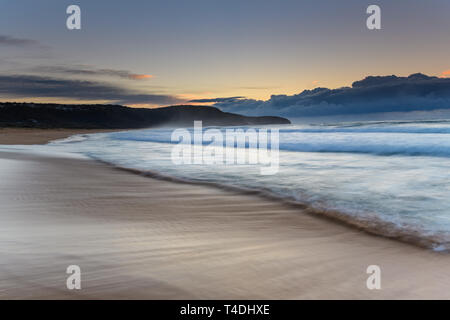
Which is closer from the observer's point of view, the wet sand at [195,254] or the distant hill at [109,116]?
the wet sand at [195,254]

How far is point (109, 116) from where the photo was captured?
122 metres

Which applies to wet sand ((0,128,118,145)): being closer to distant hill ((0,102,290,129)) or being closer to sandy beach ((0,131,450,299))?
sandy beach ((0,131,450,299))

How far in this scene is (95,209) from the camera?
3.96 metres

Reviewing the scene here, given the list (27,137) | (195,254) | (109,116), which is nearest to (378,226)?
(195,254)

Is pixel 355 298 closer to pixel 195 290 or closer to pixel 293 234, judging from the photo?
pixel 195 290

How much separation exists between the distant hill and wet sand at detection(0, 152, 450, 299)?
8384cm

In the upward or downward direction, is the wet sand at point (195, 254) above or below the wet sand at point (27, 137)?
below

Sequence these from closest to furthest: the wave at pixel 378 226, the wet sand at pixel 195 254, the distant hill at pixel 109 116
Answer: the wet sand at pixel 195 254, the wave at pixel 378 226, the distant hill at pixel 109 116

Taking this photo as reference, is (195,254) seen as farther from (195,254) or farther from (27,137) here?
(27,137)

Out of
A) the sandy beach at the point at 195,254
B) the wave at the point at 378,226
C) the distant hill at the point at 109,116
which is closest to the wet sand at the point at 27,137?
the sandy beach at the point at 195,254

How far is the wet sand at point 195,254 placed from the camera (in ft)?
6.57

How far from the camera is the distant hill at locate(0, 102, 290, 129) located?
9038 centimetres

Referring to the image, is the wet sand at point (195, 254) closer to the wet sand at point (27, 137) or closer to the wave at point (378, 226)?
the wave at point (378, 226)
